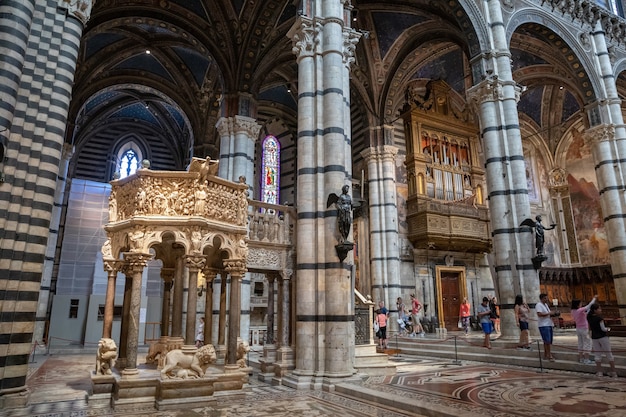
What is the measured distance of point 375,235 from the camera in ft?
55.5

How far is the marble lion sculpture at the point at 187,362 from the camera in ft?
20.4

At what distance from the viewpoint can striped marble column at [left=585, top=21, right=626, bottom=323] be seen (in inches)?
558

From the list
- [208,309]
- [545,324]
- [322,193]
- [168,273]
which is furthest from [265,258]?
[545,324]

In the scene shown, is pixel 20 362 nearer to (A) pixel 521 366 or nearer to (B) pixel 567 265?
(A) pixel 521 366

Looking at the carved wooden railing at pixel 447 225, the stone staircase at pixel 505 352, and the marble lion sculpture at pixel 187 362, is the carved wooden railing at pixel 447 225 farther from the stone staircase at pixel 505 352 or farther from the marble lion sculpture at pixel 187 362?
the marble lion sculpture at pixel 187 362

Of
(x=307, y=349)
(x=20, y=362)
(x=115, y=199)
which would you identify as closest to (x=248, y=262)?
(x=307, y=349)

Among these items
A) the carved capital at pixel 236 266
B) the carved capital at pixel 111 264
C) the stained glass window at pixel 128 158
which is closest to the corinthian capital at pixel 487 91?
the carved capital at pixel 236 266

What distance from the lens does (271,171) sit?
21812 mm

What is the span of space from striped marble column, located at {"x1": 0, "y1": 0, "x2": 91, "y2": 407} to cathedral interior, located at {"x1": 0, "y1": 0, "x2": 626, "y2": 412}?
29 mm

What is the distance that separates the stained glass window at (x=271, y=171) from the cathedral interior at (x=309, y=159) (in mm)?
116

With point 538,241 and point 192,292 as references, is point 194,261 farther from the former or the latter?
point 538,241

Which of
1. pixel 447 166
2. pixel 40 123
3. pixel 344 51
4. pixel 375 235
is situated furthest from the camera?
pixel 447 166

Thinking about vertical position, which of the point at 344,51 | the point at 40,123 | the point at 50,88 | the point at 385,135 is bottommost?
the point at 40,123

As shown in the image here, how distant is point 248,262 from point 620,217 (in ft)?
43.7
